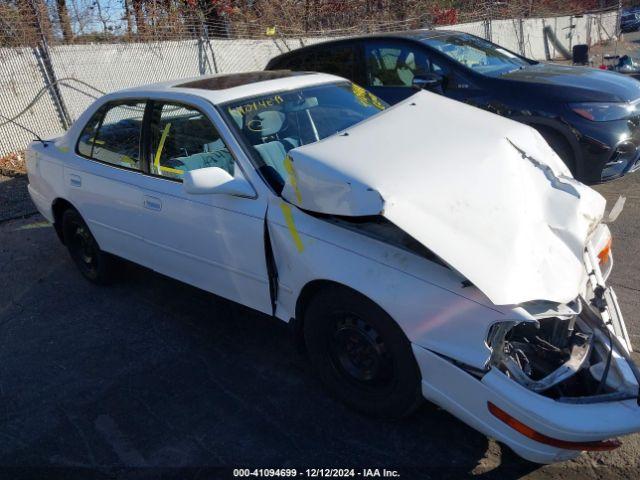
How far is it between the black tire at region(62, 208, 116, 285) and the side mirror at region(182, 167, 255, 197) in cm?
186

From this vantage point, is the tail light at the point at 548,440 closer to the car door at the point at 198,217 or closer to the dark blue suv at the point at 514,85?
the car door at the point at 198,217

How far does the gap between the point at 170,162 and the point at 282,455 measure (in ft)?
6.61

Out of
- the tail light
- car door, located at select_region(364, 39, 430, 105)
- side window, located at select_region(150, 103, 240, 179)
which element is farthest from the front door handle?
car door, located at select_region(364, 39, 430, 105)

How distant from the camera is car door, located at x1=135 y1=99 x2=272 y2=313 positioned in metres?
3.24

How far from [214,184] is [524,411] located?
1878mm

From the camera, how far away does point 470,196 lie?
260 centimetres

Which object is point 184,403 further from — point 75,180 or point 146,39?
point 146,39

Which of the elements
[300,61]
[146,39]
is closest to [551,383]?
[300,61]

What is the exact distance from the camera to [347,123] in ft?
12.5

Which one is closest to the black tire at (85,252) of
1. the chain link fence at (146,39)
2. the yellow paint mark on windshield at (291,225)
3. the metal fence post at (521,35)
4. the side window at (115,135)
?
the side window at (115,135)

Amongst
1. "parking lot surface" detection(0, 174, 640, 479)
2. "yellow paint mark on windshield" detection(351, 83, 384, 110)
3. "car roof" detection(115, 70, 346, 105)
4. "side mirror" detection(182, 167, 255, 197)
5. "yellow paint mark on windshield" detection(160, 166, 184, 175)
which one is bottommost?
"parking lot surface" detection(0, 174, 640, 479)

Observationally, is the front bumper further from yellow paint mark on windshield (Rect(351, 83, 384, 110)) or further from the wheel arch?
the wheel arch

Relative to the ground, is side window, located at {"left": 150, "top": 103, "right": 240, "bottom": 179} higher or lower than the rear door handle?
higher

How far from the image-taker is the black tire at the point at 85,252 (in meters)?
4.64
